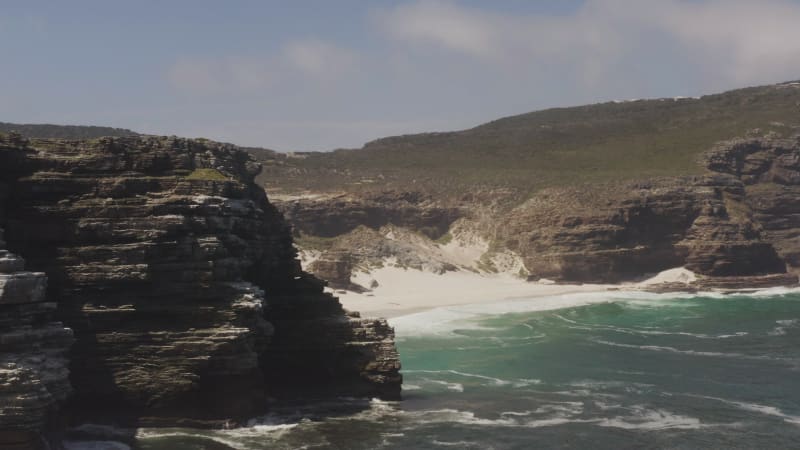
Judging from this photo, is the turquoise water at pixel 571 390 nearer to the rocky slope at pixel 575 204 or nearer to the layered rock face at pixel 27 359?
the layered rock face at pixel 27 359

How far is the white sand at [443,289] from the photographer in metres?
65.8

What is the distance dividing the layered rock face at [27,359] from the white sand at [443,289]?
38248mm

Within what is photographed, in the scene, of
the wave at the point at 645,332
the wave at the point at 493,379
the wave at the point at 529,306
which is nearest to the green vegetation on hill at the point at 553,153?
the wave at the point at 529,306

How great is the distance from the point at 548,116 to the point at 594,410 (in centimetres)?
16437

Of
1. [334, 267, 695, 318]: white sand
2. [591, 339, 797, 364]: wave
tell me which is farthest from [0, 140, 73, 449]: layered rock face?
[334, 267, 695, 318]: white sand

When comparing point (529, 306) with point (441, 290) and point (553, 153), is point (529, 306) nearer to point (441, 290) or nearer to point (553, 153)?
point (441, 290)

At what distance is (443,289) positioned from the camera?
7425 centimetres

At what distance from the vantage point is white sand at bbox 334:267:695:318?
65812mm

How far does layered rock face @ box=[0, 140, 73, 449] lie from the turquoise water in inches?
165

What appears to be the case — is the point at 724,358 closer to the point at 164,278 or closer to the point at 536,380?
the point at 536,380

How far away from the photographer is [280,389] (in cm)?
3334

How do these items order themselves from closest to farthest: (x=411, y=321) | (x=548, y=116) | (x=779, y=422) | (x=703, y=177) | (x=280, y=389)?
(x=779, y=422) → (x=280, y=389) → (x=411, y=321) → (x=703, y=177) → (x=548, y=116)

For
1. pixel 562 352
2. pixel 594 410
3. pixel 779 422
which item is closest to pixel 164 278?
pixel 594 410

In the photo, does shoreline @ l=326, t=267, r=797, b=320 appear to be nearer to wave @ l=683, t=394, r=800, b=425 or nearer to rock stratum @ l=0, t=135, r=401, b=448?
wave @ l=683, t=394, r=800, b=425
